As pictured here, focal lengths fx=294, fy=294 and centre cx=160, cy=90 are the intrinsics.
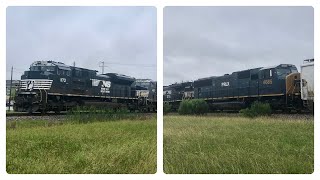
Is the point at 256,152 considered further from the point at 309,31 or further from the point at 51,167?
the point at 51,167

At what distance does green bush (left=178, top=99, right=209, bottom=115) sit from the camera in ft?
12.8

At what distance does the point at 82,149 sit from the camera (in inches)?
142

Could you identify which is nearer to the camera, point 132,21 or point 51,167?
point 51,167

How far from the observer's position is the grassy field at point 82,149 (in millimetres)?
3408

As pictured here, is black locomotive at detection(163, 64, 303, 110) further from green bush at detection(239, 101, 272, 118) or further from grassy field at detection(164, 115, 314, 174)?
grassy field at detection(164, 115, 314, 174)

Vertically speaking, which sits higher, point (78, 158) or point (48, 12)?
point (48, 12)

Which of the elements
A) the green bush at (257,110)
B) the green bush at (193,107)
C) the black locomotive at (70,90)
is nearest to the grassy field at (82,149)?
the green bush at (193,107)

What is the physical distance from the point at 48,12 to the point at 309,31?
10.8 ft

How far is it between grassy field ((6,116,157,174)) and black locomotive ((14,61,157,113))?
1.00 m

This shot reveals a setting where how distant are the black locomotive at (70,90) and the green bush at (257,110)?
157cm

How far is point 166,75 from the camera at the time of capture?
362 cm
